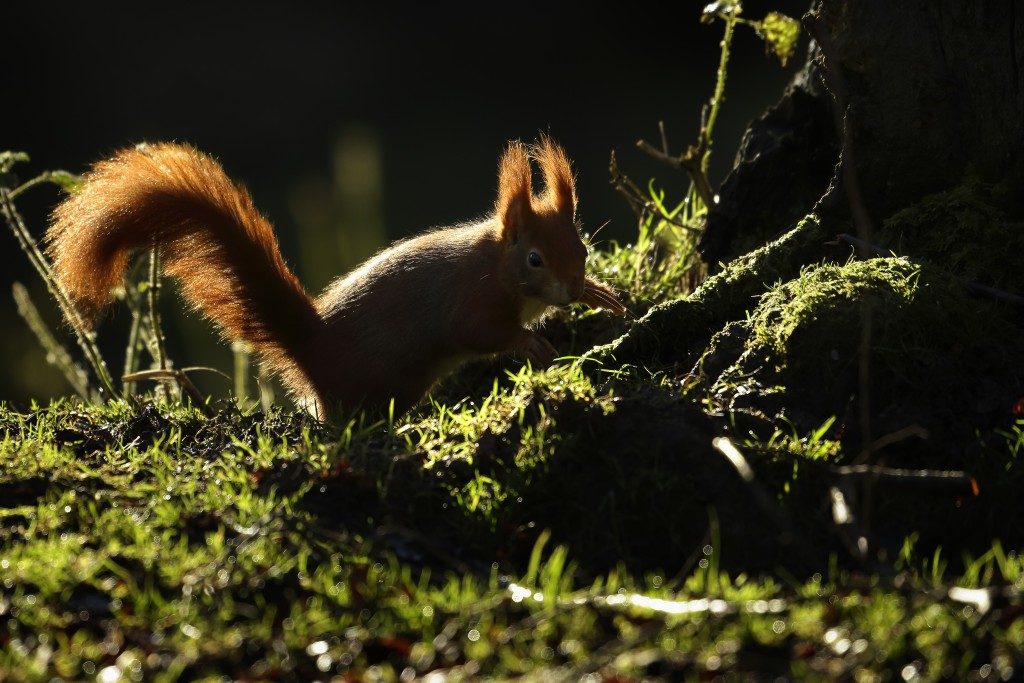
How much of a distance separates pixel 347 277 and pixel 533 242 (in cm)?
73

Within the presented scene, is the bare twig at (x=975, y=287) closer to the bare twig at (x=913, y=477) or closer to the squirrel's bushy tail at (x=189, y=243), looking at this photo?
the bare twig at (x=913, y=477)

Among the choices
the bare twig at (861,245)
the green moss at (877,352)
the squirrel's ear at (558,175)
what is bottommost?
the green moss at (877,352)

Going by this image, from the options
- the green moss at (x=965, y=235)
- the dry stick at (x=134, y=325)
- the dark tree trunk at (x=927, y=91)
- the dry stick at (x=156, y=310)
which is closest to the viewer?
the green moss at (x=965, y=235)

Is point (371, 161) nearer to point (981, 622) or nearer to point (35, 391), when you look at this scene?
point (35, 391)

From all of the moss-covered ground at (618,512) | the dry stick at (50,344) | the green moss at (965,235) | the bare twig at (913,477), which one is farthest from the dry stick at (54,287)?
the green moss at (965,235)

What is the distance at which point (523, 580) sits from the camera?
2.40 m

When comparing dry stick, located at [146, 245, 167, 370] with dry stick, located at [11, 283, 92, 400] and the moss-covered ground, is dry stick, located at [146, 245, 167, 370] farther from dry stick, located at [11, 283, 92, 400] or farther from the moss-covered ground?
the moss-covered ground

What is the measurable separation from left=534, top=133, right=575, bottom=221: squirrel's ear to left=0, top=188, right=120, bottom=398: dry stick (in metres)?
1.72

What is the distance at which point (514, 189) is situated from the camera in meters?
4.17

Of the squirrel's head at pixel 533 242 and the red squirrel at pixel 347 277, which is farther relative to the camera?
Result: the squirrel's head at pixel 533 242

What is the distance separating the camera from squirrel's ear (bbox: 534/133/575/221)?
432 cm

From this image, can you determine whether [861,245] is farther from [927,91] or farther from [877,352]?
[927,91]

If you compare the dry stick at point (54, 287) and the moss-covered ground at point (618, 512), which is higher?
the dry stick at point (54, 287)

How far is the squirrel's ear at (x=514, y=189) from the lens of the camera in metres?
4.16
